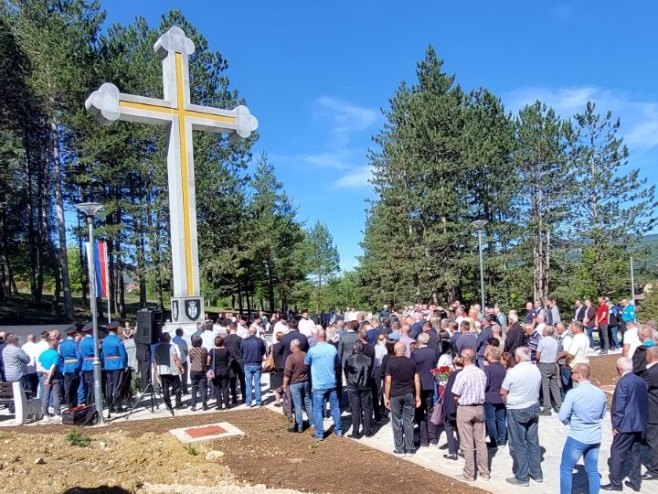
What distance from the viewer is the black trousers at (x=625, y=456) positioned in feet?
19.6

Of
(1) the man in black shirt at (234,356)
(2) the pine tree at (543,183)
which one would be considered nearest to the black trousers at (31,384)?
(1) the man in black shirt at (234,356)

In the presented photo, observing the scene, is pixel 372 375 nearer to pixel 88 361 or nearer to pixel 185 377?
pixel 185 377

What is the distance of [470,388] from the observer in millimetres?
6438

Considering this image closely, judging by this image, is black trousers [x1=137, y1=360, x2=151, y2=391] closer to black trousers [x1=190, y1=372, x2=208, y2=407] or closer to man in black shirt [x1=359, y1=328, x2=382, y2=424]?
black trousers [x1=190, y1=372, x2=208, y2=407]

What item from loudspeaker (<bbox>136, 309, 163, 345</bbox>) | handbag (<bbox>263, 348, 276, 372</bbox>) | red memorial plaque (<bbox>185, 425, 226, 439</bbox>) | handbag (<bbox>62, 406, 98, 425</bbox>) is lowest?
red memorial plaque (<bbox>185, 425, 226, 439</bbox>)

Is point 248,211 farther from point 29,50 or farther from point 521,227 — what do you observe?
point 521,227

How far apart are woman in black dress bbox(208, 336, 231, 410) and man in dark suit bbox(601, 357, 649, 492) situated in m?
7.00

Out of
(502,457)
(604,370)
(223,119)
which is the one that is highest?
(223,119)

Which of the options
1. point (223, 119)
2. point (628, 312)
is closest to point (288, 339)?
point (223, 119)

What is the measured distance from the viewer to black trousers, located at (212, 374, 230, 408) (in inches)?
420

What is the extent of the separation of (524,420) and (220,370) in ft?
20.6

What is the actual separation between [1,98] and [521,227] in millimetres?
27821

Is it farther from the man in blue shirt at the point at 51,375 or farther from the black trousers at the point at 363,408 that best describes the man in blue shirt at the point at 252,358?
the man in blue shirt at the point at 51,375

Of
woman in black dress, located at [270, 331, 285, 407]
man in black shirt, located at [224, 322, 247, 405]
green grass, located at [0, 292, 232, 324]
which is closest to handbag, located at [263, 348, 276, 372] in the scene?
woman in black dress, located at [270, 331, 285, 407]
